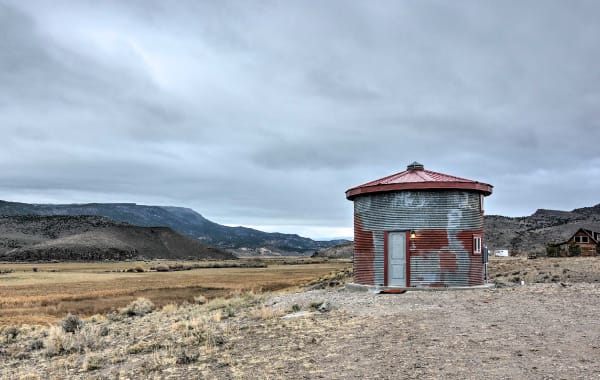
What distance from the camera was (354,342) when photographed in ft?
38.5

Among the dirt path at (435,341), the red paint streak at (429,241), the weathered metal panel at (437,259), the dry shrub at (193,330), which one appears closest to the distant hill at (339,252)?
the weathered metal panel at (437,259)

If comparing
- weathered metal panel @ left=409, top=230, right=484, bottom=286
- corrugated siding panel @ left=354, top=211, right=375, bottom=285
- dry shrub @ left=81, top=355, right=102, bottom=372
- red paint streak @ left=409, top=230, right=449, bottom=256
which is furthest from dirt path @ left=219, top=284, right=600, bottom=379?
corrugated siding panel @ left=354, top=211, right=375, bottom=285

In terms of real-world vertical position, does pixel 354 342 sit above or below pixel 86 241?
below

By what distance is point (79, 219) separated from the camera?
144250 millimetres

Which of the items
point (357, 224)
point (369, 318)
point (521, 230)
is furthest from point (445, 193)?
point (521, 230)

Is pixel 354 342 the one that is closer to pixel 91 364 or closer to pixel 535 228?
pixel 91 364

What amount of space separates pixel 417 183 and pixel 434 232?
5.91 ft

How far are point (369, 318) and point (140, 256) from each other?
11696 centimetres

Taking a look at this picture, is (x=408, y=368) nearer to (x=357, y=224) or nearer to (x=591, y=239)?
(x=357, y=224)

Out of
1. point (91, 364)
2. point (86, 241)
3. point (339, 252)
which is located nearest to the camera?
point (91, 364)

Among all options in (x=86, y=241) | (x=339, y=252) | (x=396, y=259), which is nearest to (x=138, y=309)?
(x=396, y=259)

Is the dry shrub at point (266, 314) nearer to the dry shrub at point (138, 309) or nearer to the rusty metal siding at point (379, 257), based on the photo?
the rusty metal siding at point (379, 257)

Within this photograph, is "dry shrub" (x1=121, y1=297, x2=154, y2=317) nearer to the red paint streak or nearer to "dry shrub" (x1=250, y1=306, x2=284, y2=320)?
"dry shrub" (x1=250, y1=306, x2=284, y2=320)

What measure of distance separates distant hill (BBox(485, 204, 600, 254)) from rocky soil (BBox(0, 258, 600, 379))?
63741 millimetres
